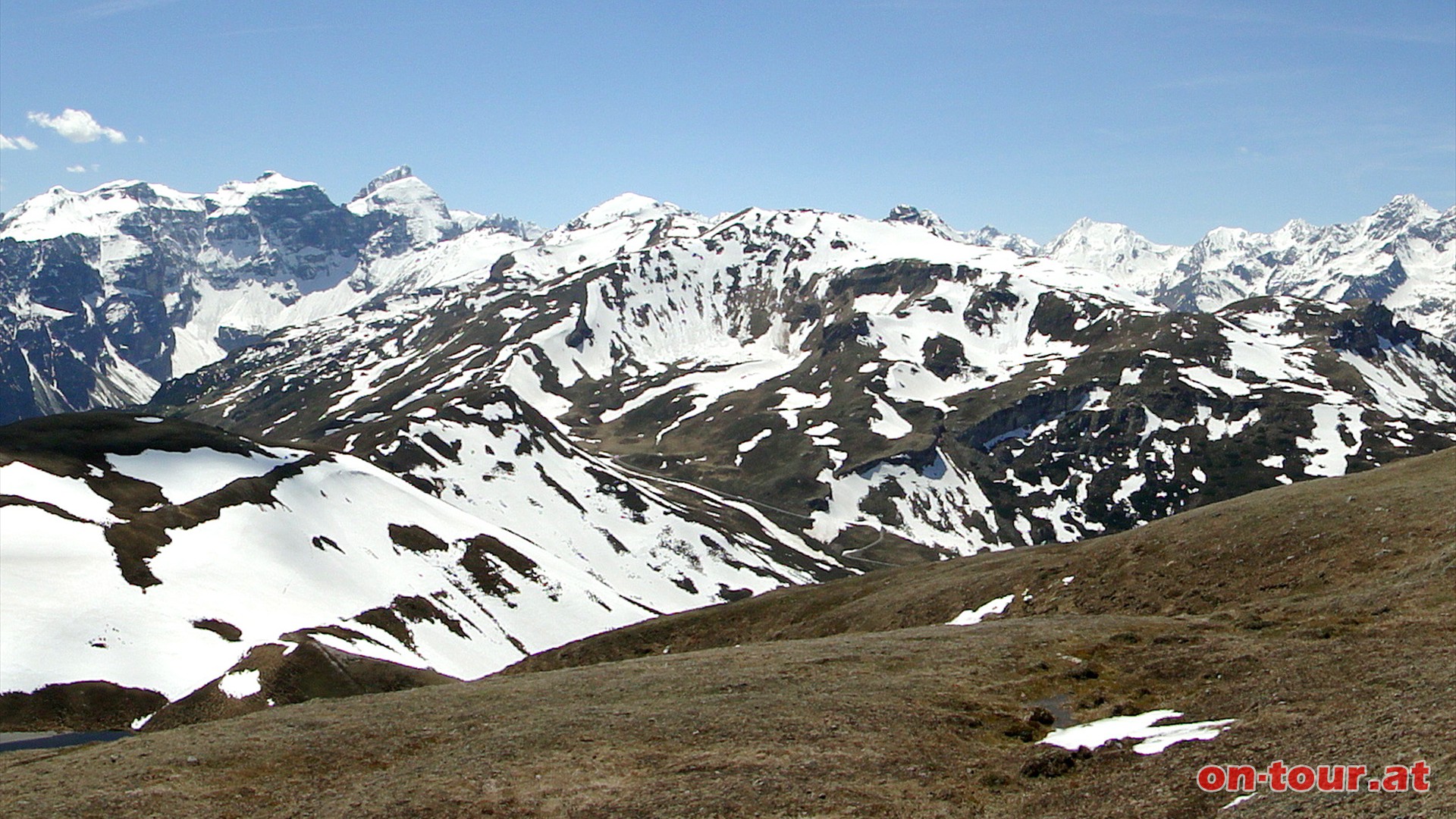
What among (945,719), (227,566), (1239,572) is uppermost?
(227,566)

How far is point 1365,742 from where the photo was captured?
93.0 ft

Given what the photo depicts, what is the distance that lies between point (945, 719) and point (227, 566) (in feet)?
402

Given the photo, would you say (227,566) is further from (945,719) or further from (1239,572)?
(1239,572)

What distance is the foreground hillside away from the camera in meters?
31.2

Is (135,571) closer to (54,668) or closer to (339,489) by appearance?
(54,668)

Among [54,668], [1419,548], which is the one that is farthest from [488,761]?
[54,668]

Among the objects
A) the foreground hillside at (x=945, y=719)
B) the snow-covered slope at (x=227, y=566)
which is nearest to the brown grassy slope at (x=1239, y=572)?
the foreground hillside at (x=945, y=719)

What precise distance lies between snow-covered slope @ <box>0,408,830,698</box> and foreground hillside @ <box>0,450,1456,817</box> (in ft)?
209

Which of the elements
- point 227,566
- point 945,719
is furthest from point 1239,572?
point 227,566

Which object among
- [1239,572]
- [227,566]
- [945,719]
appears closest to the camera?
[945,719]

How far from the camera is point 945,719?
40.2 meters

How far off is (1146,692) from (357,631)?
110660 mm

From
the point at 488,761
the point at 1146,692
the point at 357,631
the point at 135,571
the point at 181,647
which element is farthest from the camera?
the point at 357,631

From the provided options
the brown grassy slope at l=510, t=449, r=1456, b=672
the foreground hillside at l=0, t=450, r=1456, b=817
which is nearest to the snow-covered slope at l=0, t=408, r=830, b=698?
the brown grassy slope at l=510, t=449, r=1456, b=672
